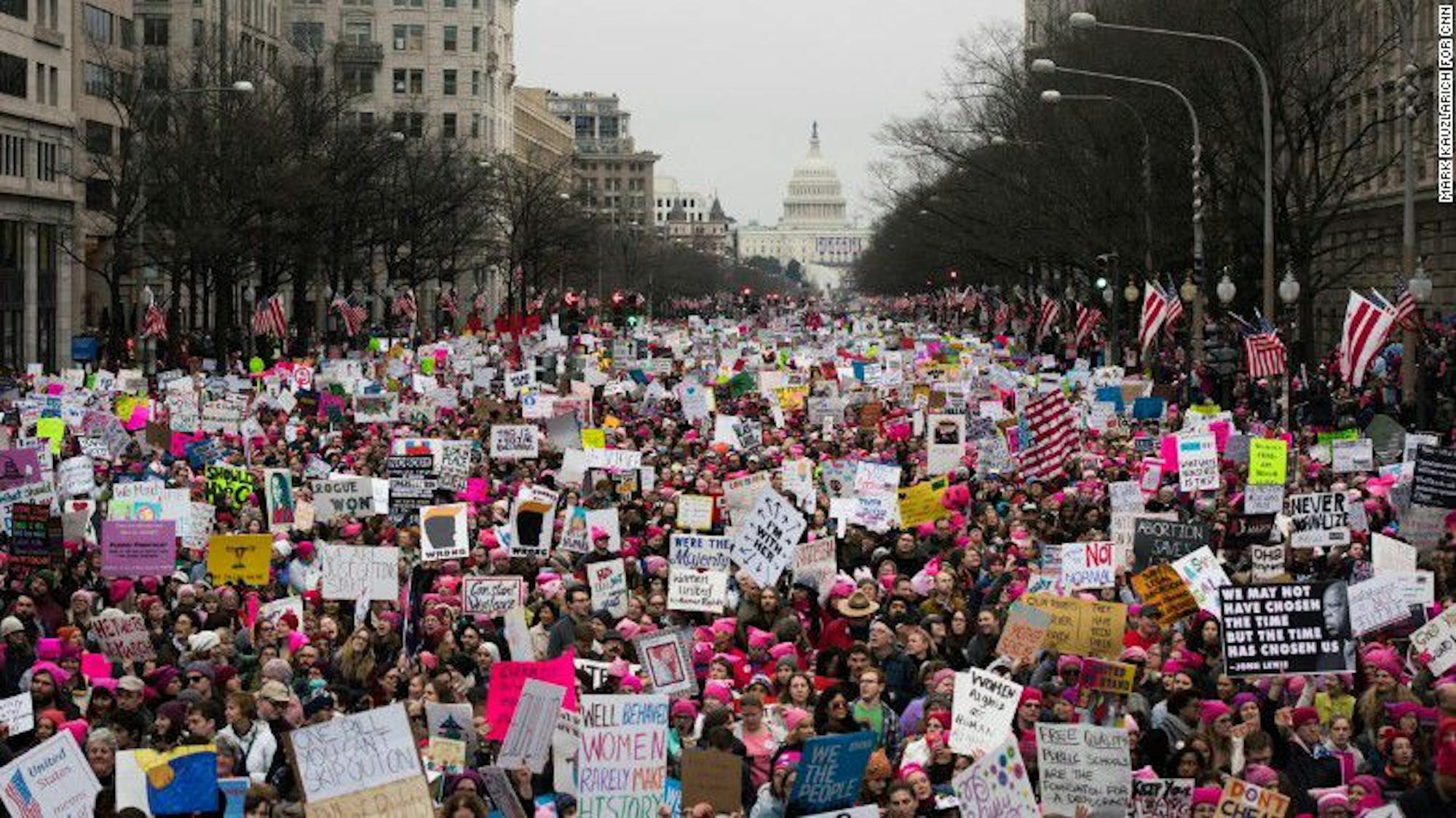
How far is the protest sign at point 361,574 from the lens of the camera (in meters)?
19.0

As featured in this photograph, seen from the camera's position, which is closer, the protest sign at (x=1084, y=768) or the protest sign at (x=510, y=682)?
the protest sign at (x=1084, y=768)

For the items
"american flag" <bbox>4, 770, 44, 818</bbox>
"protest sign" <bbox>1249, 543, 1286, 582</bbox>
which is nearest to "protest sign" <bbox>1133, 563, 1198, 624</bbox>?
"protest sign" <bbox>1249, 543, 1286, 582</bbox>

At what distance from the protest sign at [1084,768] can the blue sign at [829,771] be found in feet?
2.65

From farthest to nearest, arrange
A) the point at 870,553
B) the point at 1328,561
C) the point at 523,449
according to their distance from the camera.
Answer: the point at 523,449, the point at 870,553, the point at 1328,561

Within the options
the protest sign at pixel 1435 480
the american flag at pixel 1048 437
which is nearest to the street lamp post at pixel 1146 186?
the american flag at pixel 1048 437

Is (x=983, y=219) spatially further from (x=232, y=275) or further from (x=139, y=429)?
(x=139, y=429)

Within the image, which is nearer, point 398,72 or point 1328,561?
point 1328,561

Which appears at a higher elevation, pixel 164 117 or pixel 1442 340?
pixel 164 117

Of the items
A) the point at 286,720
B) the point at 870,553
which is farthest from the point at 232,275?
the point at 286,720

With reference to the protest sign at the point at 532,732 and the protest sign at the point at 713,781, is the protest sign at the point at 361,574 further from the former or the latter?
the protest sign at the point at 713,781

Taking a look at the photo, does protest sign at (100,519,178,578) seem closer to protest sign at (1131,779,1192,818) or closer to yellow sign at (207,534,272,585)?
yellow sign at (207,534,272,585)

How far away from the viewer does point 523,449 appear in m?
30.5

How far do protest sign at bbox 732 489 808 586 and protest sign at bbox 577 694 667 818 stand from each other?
749cm

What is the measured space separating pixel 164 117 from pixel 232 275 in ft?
16.2
